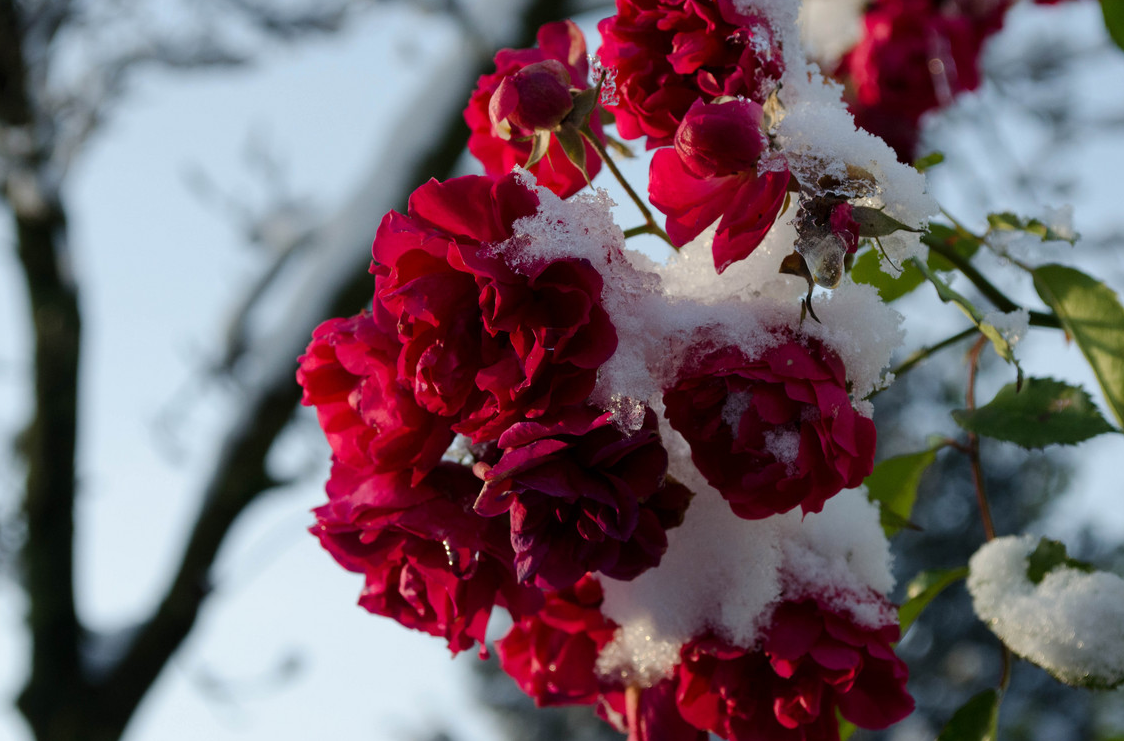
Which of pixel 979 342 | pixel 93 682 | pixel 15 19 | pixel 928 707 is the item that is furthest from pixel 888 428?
pixel 979 342

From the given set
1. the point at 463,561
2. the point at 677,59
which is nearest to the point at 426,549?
the point at 463,561

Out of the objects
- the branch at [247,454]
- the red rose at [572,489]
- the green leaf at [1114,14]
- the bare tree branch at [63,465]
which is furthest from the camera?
the bare tree branch at [63,465]

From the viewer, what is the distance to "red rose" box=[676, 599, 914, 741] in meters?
0.37

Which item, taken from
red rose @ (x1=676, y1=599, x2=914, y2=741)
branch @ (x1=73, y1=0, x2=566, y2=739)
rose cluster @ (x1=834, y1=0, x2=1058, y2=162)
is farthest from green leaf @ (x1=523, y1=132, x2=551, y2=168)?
branch @ (x1=73, y1=0, x2=566, y2=739)


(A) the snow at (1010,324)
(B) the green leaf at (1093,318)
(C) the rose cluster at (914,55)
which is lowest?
(C) the rose cluster at (914,55)

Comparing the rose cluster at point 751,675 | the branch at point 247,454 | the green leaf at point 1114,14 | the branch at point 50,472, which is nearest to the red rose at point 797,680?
the rose cluster at point 751,675

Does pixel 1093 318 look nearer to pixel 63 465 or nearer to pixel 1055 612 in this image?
pixel 1055 612

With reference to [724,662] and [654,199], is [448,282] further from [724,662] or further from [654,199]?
[724,662]

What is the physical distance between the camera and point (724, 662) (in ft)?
1.26

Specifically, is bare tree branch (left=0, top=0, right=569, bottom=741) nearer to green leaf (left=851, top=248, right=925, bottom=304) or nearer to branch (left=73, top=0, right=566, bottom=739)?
branch (left=73, top=0, right=566, bottom=739)

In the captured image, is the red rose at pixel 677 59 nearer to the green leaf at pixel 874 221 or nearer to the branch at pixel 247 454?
the green leaf at pixel 874 221

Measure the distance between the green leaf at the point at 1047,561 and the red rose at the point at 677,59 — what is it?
0.88 ft

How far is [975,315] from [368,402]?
0.24 m

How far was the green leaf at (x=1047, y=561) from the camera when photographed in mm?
440
